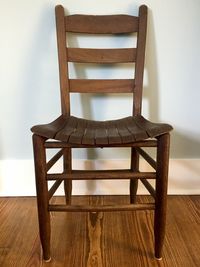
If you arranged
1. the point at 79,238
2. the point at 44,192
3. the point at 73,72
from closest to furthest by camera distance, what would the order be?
the point at 44,192, the point at 79,238, the point at 73,72

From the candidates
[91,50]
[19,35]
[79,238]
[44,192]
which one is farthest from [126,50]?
[79,238]

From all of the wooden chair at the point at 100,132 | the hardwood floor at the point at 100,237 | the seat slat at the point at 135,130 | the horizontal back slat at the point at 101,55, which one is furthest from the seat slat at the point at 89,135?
the hardwood floor at the point at 100,237

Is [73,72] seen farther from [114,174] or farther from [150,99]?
[114,174]

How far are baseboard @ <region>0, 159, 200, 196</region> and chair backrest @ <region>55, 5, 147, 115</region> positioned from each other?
286mm

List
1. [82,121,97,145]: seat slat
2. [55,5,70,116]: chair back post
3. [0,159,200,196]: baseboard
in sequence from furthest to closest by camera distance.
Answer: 1. [0,159,200,196]: baseboard
2. [55,5,70,116]: chair back post
3. [82,121,97,145]: seat slat

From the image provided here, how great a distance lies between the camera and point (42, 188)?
28.7 inches

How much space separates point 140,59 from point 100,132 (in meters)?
0.33

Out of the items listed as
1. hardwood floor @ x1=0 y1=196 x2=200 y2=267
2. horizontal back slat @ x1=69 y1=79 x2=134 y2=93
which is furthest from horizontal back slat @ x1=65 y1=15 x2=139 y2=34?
hardwood floor @ x1=0 y1=196 x2=200 y2=267

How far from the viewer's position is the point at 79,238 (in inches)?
34.8

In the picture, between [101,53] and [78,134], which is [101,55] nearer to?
[101,53]

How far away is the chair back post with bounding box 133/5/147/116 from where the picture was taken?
92 centimetres

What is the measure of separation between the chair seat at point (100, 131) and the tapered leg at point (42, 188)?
33mm

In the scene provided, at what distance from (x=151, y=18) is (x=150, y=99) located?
0.29 metres

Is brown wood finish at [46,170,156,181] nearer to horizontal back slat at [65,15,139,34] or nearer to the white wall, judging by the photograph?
the white wall
